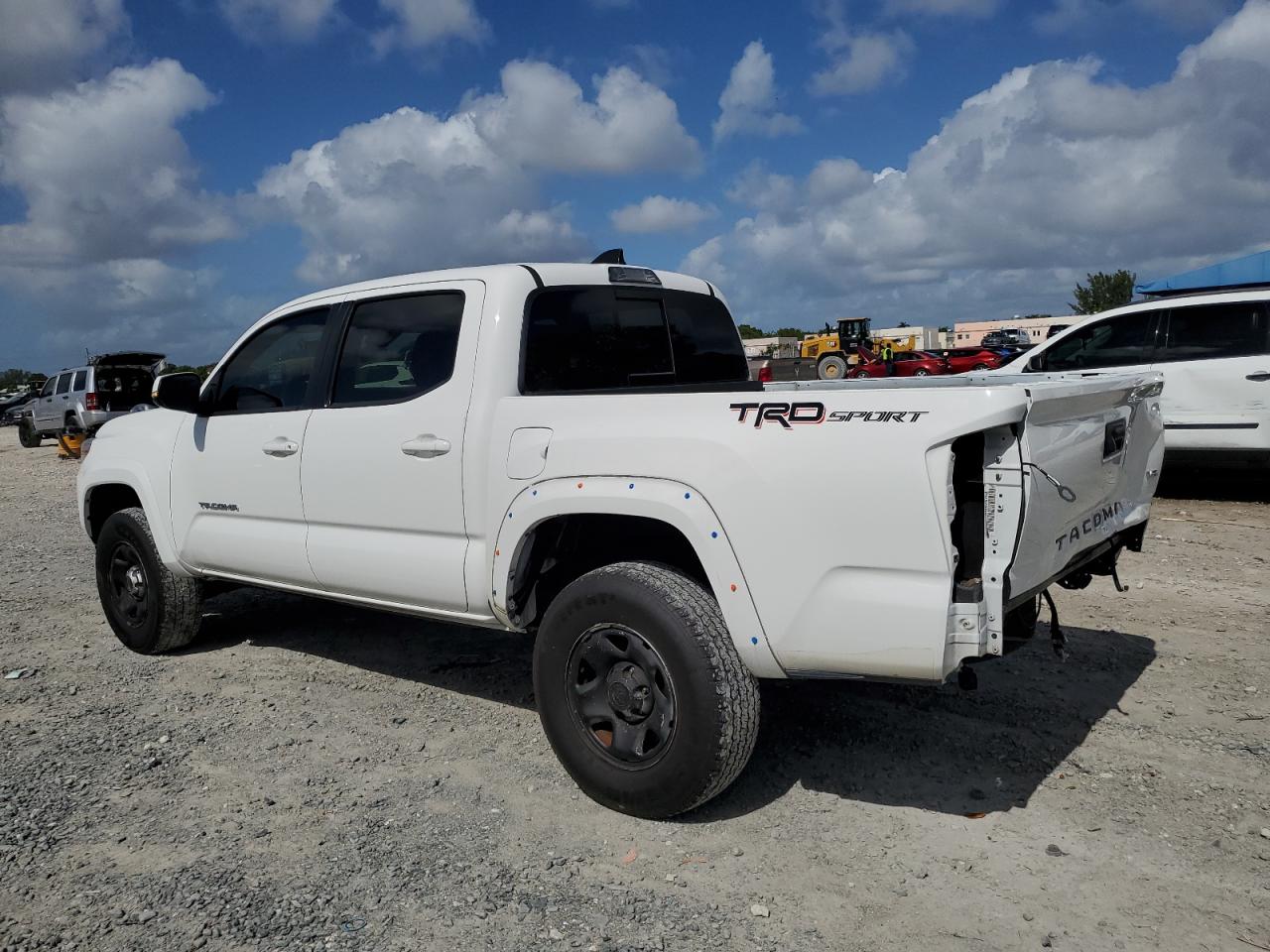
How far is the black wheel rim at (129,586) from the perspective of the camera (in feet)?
17.6

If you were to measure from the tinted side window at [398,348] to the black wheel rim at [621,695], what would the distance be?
126 centimetres

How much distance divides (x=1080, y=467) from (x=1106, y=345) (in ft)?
23.0

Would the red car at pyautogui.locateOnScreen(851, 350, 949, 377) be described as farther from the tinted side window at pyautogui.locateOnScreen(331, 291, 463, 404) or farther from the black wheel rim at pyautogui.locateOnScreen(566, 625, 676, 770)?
the black wheel rim at pyautogui.locateOnScreen(566, 625, 676, 770)

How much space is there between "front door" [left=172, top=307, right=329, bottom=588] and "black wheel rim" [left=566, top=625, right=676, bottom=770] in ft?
5.45

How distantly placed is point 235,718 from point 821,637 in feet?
9.63

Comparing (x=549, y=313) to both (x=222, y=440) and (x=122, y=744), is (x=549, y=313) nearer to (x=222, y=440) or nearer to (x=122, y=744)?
(x=222, y=440)

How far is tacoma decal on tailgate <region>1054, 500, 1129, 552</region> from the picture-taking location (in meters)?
3.18

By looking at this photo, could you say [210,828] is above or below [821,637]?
below

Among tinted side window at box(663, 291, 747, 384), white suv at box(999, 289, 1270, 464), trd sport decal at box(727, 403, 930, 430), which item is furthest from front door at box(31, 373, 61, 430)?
trd sport decal at box(727, 403, 930, 430)

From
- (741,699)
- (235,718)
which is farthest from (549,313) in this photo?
(235,718)

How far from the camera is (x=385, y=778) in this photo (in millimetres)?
3721

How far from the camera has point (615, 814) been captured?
337 centimetres

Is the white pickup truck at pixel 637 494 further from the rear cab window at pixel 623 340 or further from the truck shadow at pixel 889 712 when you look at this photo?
the truck shadow at pixel 889 712

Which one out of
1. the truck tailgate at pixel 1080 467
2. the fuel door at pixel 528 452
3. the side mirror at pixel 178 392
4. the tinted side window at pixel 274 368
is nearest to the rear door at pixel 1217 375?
the truck tailgate at pixel 1080 467
